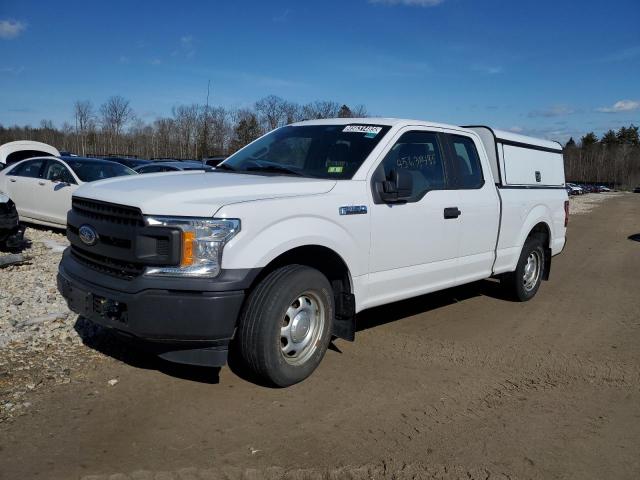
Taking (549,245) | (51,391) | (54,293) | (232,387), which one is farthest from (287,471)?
(549,245)

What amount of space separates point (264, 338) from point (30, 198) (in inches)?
353

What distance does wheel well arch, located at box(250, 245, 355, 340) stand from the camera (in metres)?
4.19

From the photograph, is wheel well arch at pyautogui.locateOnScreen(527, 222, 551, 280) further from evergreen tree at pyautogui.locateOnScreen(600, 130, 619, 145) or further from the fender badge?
evergreen tree at pyautogui.locateOnScreen(600, 130, 619, 145)

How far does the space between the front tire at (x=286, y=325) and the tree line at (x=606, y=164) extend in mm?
128992

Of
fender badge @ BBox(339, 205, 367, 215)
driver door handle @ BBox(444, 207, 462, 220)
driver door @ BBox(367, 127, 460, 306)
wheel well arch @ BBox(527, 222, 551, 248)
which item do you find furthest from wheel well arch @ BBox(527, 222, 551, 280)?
fender badge @ BBox(339, 205, 367, 215)

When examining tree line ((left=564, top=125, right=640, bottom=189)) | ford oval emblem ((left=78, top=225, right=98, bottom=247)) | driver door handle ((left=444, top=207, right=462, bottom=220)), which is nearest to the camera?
A: ford oval emblem ((left=78, top=225, right=98, bottom=247))

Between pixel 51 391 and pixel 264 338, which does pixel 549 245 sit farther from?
pixel 51 391

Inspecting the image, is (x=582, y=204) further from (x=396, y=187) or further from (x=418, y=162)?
(x=396, y=187)

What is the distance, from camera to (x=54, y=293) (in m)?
6.36

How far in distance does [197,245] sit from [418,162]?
8.22ft

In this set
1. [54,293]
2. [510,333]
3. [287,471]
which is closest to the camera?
[287,471]

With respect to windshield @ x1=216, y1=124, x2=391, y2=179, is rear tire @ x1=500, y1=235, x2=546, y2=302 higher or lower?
lower

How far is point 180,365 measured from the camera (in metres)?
4.54

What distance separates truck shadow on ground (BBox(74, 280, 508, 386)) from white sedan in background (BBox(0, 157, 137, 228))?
5688 mm
